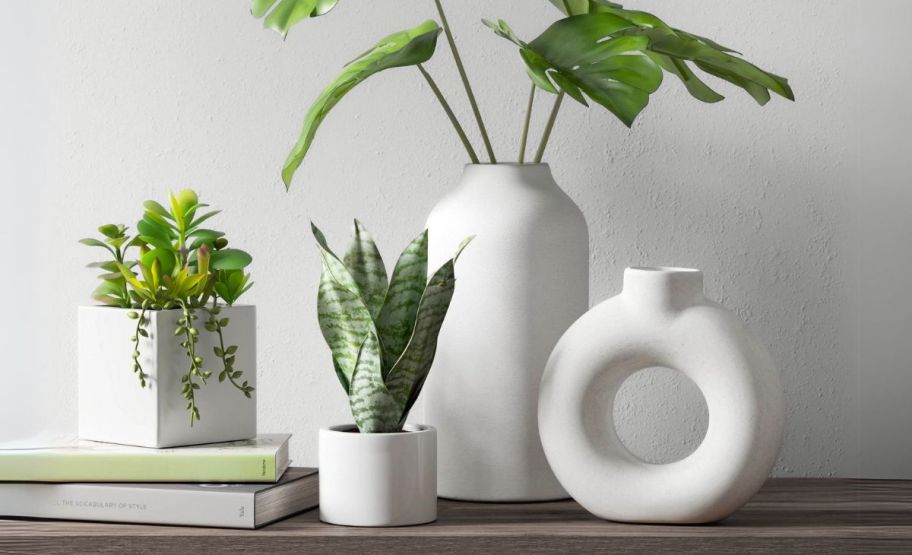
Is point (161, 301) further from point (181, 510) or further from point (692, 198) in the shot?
point (692, 198)

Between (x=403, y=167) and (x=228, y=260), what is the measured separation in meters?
0.29

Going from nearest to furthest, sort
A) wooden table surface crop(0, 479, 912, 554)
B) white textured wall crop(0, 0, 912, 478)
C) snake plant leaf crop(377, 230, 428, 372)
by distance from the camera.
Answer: wooden table surface crop(0, 479, 912, 554) < snake plant leaf crop(377, 230, 428, 372) < white textured wall crop(0, 0, 912, 478)

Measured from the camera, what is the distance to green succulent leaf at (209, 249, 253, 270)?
943mm

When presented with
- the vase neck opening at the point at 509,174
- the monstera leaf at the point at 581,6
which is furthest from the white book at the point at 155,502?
the monstera leaf at the point at 581,6

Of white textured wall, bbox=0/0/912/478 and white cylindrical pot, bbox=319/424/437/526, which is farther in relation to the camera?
white textured wall, bbox=0/0/912/478

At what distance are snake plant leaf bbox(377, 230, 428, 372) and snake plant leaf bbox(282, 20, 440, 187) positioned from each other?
0.14 m

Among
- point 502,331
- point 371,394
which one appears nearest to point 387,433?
point 371,394

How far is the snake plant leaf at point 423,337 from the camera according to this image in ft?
2.95

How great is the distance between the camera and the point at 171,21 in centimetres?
118

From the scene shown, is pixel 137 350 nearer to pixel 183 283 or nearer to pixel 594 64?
pixel 183 283

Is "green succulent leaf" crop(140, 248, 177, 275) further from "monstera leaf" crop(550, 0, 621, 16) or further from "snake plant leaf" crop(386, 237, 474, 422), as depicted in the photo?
"monstera leaf" crop(550, 0, 621, 16)

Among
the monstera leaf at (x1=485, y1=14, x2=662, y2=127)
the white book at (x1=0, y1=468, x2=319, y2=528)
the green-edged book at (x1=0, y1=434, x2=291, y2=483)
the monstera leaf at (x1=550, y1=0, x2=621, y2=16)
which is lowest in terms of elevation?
the white book at (x1=0, y1=468, x2=319, y2=528)

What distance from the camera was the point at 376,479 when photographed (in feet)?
2.86

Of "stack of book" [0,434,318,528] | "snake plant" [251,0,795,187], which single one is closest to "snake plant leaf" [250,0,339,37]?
"snake plant" [251,0,795,187]
